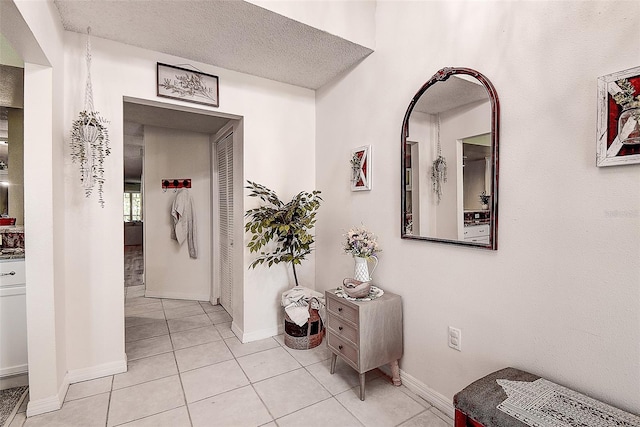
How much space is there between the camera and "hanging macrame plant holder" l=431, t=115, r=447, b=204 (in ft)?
6.23

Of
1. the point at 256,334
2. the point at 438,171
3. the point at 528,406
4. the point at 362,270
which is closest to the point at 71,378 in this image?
the point at 256,334

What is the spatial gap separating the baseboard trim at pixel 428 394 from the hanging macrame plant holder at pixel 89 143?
8.35 ft

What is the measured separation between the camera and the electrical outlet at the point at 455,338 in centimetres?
181

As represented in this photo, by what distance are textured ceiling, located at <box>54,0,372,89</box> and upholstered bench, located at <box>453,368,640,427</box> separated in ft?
7.63

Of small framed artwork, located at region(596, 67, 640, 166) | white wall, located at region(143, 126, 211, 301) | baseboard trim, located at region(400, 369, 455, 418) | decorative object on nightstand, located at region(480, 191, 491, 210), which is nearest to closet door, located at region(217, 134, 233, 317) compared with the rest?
white wall, located at region(143, 126, 211, 301)

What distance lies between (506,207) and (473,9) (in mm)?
1125

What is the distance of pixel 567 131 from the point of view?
52.6 inches

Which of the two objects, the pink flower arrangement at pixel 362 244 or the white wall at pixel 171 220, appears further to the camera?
the white wall at pixel 171 220

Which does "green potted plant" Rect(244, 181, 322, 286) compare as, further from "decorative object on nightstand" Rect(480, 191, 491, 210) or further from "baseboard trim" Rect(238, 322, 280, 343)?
"decorative object on nightstand" Rect(480, 191, 491, 210)

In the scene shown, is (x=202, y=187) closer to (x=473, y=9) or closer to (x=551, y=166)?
(x=473, y=9)

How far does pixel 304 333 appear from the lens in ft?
8.96

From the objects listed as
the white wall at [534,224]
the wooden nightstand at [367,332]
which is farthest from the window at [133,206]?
the white wall at [534,224]

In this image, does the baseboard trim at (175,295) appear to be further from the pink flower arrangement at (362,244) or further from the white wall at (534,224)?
the white wall at (534,224)

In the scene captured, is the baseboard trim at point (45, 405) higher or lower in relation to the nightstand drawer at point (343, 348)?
lower
